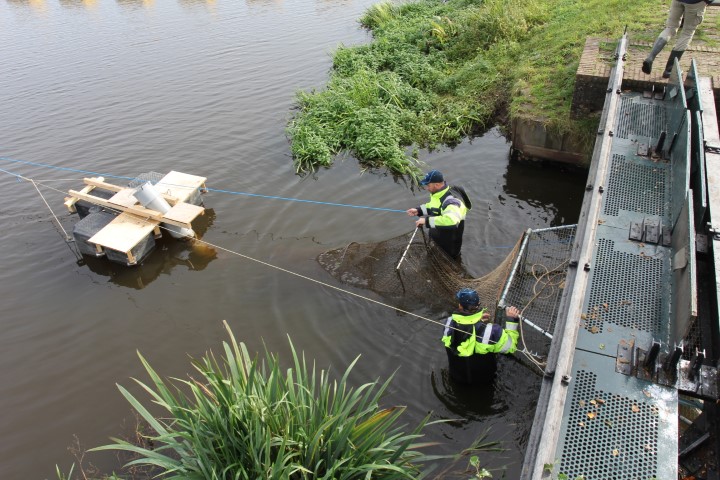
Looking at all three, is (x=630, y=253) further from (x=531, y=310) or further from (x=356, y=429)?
(x=356, y=429)

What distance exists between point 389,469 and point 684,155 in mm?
4863

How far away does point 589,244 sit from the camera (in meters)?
5.15

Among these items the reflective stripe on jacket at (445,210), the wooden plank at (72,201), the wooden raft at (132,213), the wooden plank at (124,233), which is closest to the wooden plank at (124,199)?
the wooden raft at (132,213)

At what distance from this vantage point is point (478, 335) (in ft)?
18.0

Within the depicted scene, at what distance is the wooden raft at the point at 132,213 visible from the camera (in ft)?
27.5

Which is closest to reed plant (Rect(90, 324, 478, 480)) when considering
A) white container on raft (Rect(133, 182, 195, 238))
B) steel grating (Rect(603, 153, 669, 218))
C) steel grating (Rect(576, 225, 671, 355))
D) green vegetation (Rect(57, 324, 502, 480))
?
green vegetation (Rect(57, 324, 502, 480))

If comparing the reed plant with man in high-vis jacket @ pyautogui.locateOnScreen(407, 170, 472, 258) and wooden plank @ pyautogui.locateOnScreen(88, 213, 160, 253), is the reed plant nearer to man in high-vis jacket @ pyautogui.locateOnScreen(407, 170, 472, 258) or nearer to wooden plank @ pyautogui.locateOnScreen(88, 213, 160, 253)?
man in high-vis jacket @ pyautogui.locateOnScreen(407, 170, 472, 258)

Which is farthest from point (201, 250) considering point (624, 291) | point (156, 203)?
point (624, 291)

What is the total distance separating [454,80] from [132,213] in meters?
9.53

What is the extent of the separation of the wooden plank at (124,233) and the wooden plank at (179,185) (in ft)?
2.72

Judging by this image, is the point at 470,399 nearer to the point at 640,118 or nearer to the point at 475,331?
the point at 475,331

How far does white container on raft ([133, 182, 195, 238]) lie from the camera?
8.74 m

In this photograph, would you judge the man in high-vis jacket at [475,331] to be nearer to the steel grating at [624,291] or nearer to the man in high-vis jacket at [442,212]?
the steel grating at [624,291]

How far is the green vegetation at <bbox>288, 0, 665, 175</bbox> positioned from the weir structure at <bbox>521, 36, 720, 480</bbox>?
4237 mm
